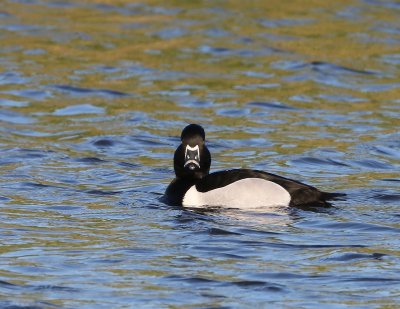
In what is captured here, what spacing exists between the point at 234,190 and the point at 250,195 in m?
0.17

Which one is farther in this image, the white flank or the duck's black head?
the duck's black head

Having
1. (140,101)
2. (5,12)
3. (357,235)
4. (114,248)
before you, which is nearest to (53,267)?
(114,248)

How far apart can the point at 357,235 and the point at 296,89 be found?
9.08 meters

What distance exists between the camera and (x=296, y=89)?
20.3 metres

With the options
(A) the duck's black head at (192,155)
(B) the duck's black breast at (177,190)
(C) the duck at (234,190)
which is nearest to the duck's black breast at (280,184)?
(C) the duck at (234,190)

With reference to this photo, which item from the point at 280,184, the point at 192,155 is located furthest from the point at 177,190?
the point at 280,184

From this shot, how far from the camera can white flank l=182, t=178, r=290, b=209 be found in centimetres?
1265

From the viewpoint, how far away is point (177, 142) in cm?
1719

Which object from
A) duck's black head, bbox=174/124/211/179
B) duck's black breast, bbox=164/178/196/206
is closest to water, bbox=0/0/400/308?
duck's black breast, bbox=164/178/196/206

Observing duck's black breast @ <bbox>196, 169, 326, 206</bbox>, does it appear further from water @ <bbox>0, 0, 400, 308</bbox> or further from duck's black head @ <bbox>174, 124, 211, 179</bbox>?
duck's black head @ <bbox>174, 124, 211, 179</bbox>

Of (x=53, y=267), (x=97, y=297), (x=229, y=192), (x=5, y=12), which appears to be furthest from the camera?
(x=5, y=12)

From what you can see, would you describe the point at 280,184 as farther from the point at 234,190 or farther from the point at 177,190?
the point at 177,190

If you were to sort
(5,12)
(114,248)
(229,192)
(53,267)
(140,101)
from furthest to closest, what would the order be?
(5,12) → (140,101) → (229,192) → (114,248) → (53,267)

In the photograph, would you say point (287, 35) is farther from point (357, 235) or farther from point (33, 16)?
point (357, 235)
